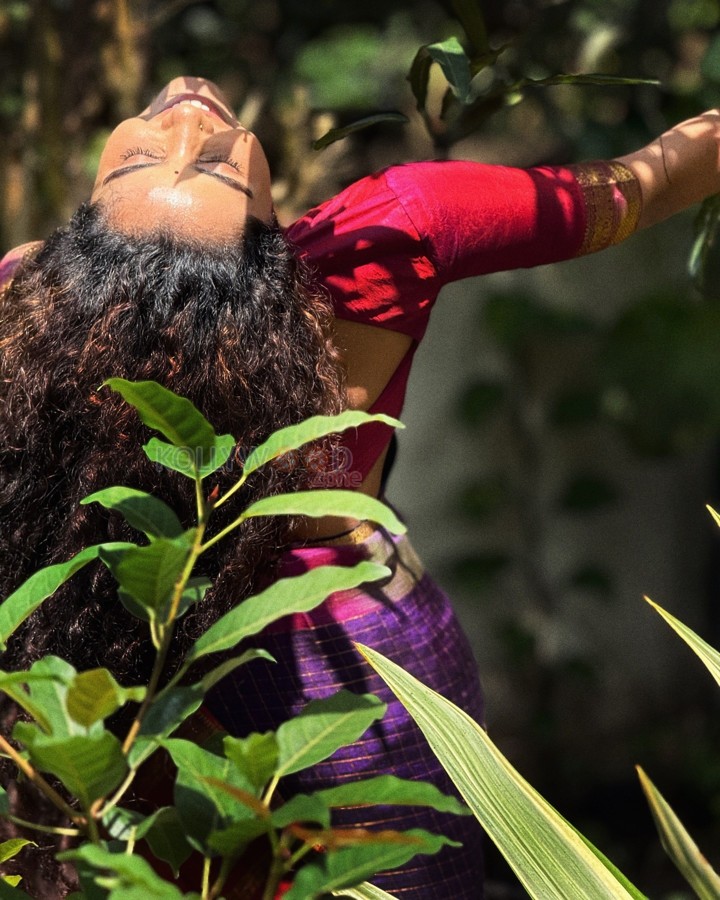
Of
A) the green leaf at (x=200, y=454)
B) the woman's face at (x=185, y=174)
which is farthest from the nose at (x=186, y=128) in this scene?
the green leaf at (x=200, y=454)

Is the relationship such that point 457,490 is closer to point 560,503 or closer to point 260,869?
point 560,503

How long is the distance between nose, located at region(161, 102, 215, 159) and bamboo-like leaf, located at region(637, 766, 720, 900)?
698 millimetres

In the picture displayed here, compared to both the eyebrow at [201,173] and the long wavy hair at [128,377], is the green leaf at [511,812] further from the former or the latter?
the eyebrow at [201,173]

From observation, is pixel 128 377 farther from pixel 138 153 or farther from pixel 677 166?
pixel 677 166

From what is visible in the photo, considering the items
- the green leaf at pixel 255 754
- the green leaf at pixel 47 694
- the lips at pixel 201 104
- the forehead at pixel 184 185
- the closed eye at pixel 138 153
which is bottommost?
the green leaf at pixel 255 754

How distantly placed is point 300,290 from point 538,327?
7.26 feet

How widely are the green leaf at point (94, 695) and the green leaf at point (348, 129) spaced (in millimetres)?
653

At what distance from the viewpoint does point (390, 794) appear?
2.19 feet

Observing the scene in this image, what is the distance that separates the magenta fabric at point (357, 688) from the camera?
3.92 feet

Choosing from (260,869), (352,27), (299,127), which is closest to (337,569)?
(260,869)

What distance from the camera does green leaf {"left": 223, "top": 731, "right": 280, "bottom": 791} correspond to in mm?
654

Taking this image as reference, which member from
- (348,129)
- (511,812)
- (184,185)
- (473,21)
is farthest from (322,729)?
(473,21)

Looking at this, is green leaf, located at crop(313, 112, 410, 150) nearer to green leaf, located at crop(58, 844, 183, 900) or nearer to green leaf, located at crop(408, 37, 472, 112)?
green leaf, located at crop(408, 37, 472, 112)

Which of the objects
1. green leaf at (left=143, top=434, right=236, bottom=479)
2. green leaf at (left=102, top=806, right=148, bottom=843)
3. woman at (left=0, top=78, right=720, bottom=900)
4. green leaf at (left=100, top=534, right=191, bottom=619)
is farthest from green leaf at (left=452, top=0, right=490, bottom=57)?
green leaf at (left=102, top=806, right=148, bottom=843)
